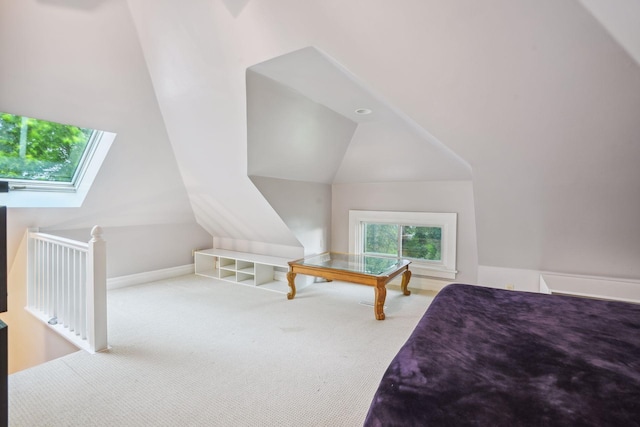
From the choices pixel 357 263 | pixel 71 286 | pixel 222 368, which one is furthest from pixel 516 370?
pixel 71 286

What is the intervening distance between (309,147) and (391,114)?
96cm

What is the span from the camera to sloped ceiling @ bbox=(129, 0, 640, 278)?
5.06 feet

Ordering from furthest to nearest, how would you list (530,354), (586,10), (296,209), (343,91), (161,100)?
(296,209)
(161,100)
(343,91)
(586,10)
(530,354)

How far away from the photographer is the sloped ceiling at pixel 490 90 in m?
1.54

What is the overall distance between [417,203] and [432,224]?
1.07 feet

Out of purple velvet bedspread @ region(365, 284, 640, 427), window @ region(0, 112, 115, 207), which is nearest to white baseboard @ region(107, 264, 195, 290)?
window @ region(0, 112, 115, 207)

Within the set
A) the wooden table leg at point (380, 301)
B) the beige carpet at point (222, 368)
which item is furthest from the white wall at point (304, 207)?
the wooden table leg at point (380, 301)

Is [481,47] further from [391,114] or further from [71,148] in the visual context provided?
[71,148]

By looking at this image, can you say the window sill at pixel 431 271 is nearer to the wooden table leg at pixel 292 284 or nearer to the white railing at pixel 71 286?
the wooden table leg at pixel 292 284

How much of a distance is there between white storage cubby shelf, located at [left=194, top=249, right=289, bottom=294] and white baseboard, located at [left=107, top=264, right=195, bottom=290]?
18 centimetres

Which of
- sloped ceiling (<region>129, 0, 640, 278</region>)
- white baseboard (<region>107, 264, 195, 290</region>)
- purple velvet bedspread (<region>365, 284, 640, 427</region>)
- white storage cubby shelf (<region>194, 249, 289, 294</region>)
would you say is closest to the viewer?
purple velvet bedspread (<region>365, 284, 640, 427</region>)

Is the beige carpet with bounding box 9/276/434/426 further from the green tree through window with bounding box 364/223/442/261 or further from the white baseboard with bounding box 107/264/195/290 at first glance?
the green tree through window with bounding box 364/223/442/261

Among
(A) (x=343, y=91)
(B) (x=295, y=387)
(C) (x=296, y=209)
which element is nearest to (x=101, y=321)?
(B) (x=295, y=387)

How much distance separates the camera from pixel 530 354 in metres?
1.12
